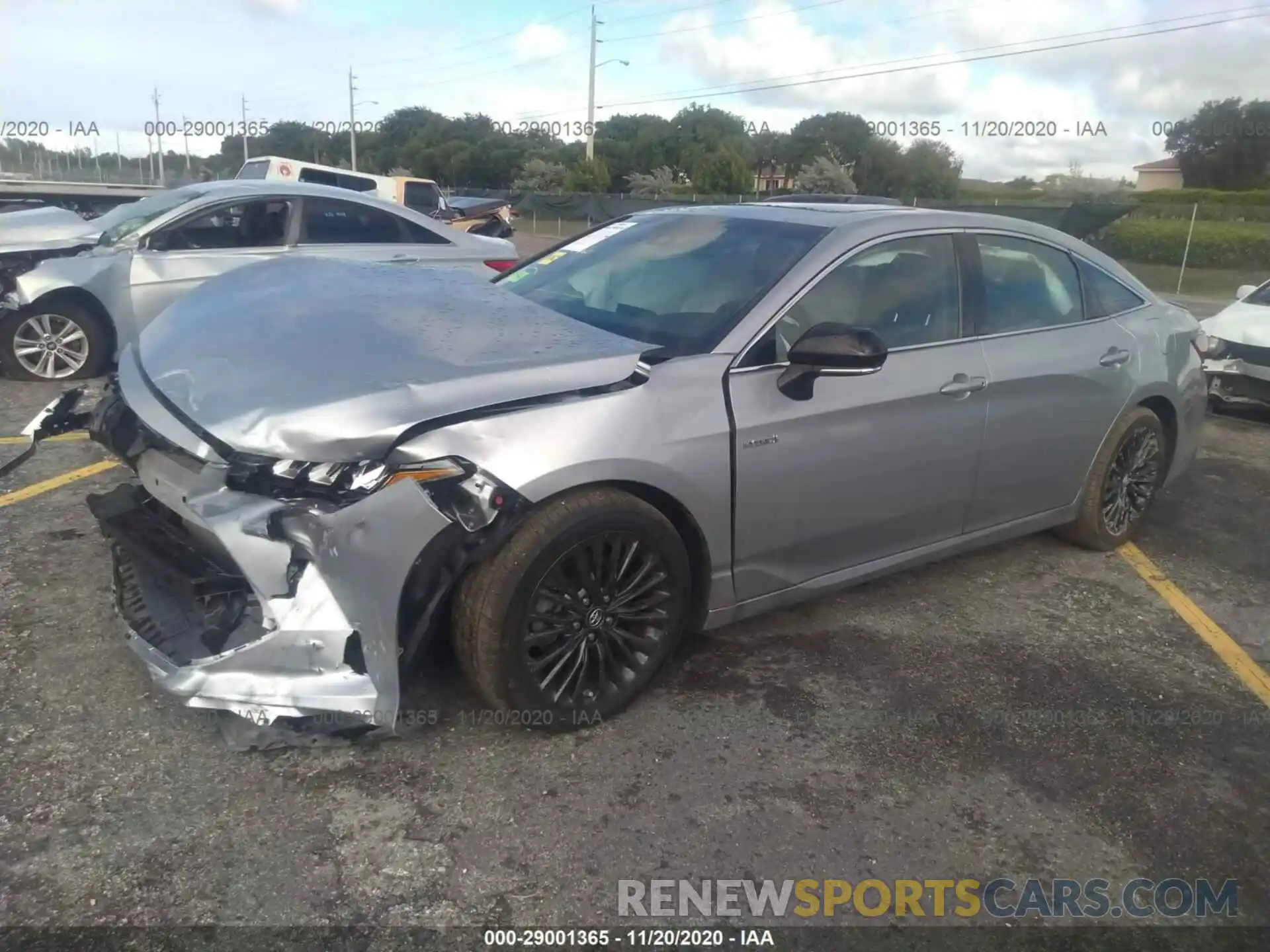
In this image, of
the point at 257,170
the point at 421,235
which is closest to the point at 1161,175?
the point at 257,170

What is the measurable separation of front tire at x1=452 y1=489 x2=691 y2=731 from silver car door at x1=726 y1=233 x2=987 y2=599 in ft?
1.20

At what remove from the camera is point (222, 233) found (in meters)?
7.50

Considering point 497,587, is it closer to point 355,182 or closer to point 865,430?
point 865,430

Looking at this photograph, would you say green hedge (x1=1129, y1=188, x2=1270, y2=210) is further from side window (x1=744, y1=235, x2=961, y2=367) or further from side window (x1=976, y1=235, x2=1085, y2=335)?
side window (x1=744, y1=235, x2=961, y2=367)

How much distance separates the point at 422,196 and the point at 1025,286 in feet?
66.8

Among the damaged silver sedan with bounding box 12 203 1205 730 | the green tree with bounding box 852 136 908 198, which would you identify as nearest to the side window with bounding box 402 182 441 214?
the green tree with bounding box 852 136 908 198

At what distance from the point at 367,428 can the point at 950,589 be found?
2917mm

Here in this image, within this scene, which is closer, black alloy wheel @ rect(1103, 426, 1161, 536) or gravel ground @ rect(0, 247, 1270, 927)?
gravel ground @ rect(0, 247, 1270, 927)

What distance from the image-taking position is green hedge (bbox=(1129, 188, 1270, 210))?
2988cm

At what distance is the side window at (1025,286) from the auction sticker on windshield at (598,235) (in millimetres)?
1512

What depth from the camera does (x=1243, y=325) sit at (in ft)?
26.6

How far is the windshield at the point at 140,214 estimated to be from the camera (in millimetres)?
7379

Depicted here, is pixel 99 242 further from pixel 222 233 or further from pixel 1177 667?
pixel 1177 667

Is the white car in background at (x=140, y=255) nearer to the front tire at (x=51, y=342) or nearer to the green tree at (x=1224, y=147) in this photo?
the front tire at (x=51, y=342)
